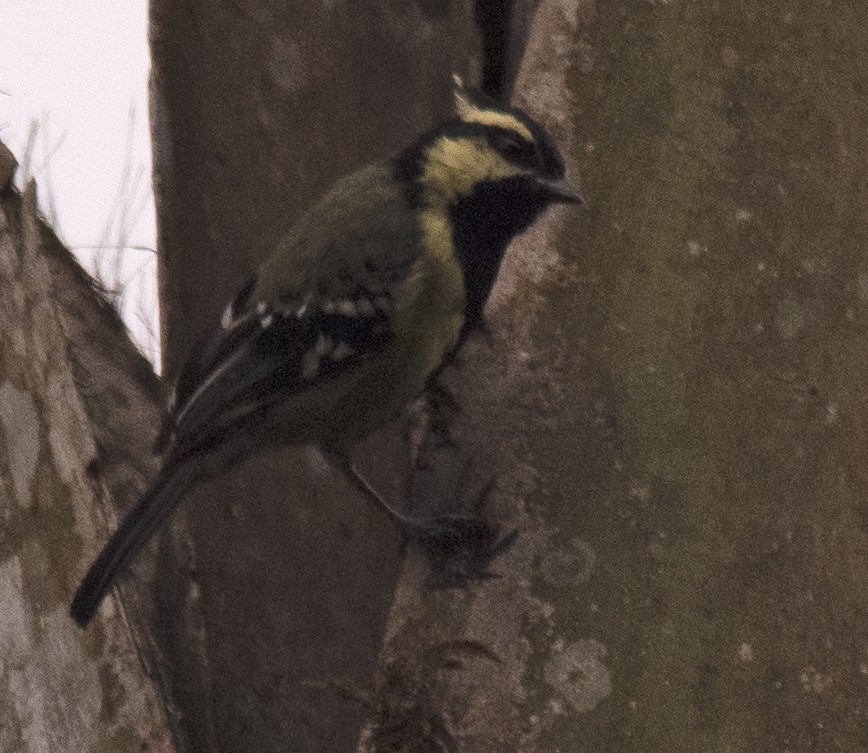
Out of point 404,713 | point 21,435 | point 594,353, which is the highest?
point 594,353

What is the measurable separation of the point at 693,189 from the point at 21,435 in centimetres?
119

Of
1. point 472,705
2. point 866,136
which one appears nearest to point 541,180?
point 866,136

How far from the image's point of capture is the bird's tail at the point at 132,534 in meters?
2.13

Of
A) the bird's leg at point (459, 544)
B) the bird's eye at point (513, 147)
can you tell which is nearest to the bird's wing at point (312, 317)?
the bird's eye at point (513, 147)

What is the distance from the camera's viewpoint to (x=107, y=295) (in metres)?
2.98

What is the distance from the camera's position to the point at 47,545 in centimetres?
231

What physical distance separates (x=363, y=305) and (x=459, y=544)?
63cm

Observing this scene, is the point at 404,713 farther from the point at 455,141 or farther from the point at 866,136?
the point at 866,136

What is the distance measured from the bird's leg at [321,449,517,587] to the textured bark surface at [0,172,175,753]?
0.48 meters

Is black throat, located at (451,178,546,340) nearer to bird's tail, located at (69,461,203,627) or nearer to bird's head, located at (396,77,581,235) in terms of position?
bird's head, located at (396,77,581,235)

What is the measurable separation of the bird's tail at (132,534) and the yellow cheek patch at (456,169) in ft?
2.27

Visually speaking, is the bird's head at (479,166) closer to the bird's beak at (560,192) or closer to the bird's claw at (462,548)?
the bird's beak at (560,192)

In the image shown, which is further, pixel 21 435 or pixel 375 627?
pixel 375 627

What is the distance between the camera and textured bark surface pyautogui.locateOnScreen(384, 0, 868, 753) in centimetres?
205
